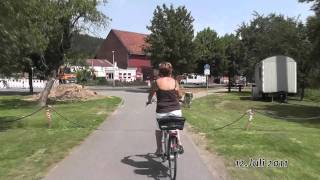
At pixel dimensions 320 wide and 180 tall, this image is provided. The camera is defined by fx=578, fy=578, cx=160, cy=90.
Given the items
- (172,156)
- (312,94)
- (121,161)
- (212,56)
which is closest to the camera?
(172,156)

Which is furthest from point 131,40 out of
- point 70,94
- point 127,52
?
point 70,94

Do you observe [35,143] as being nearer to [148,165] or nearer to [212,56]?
[148,165]

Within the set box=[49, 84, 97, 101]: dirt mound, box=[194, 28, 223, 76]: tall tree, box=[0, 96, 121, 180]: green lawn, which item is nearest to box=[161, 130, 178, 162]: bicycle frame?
box=[0, 96, 121, 180]: green lawn

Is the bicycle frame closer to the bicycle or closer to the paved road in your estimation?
the bicycle

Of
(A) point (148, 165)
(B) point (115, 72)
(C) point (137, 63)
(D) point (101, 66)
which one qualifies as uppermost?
(C) point (137, 63)

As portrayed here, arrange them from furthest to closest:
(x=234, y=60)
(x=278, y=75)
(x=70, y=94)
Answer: (x=234, y=60) < (x=278, y=75) < (x=70, y=94)

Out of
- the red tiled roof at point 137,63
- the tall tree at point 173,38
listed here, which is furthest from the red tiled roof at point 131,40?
the tall tree at point 173,38

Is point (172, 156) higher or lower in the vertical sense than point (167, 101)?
lower

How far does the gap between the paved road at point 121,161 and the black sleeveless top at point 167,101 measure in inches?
42.2

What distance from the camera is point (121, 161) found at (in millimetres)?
11094

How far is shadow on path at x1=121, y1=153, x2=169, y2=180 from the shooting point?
9.75m

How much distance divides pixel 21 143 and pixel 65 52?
22461mm

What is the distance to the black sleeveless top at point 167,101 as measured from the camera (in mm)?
9984

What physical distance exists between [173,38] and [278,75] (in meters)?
16.9
